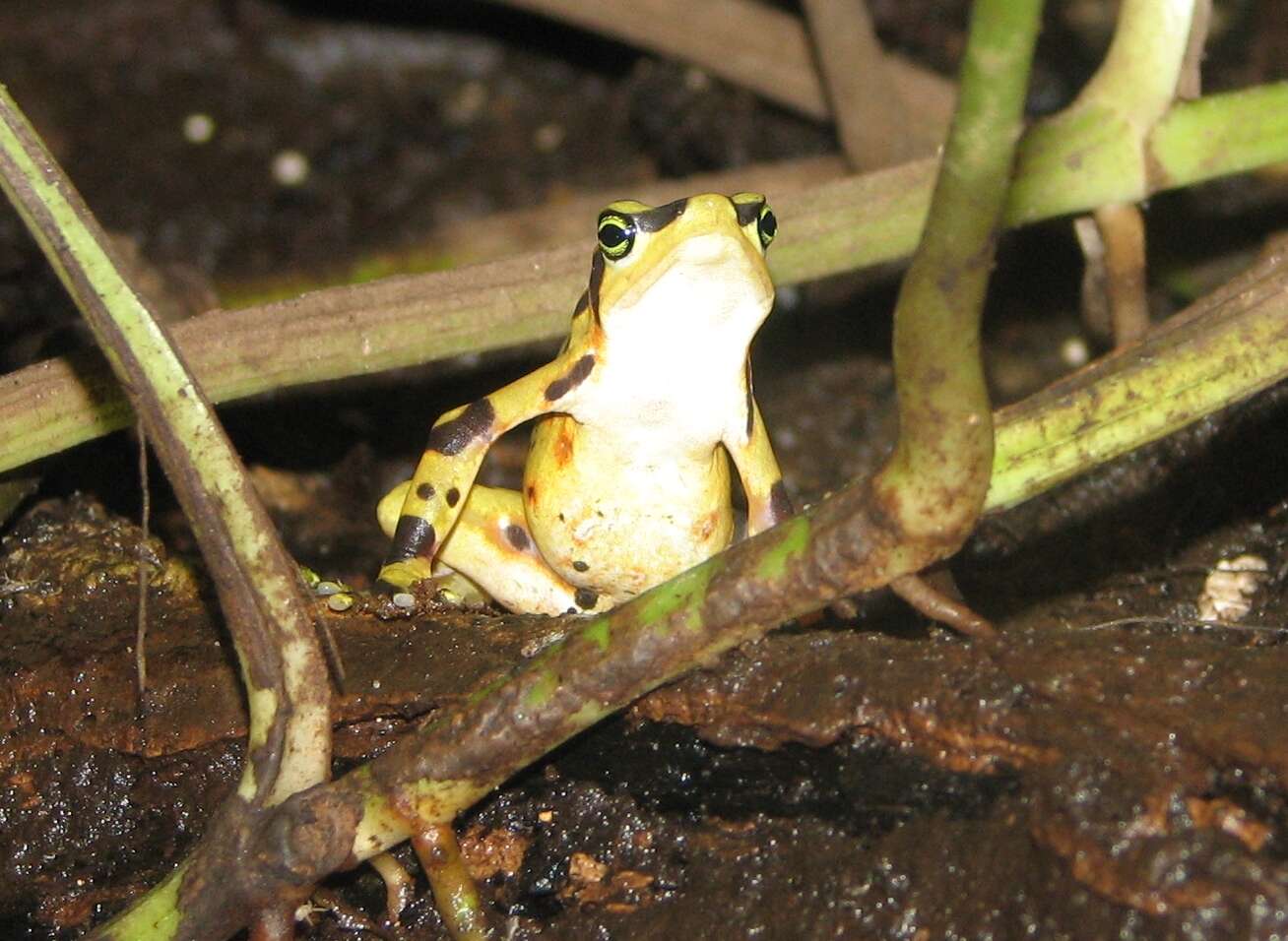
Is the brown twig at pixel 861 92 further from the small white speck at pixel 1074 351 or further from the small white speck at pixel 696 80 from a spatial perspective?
the small white speck at pixel 1074 351

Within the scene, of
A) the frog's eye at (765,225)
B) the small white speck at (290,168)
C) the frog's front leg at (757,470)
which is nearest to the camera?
the frog's eye at (765,225)

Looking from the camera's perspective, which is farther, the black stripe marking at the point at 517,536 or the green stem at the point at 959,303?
the black stripe marking at the point at 517,536

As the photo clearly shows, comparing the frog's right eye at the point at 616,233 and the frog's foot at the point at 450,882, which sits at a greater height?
the frog's right eye at the point at 616,233

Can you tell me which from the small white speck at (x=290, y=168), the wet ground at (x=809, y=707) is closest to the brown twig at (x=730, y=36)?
the wet ground at (x=809, y=707)

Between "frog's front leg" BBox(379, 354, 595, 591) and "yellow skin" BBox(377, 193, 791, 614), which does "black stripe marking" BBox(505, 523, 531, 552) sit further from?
"frog's front leg" BBox(379, 354, 595, 591)

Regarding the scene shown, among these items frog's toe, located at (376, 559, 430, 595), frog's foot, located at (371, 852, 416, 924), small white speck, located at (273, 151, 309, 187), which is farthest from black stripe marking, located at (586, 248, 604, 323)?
small white speck, located at (273, 151, 309, 187)

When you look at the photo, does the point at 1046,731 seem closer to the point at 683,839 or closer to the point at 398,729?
the point at 683,839

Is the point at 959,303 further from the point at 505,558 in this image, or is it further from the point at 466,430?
the point at 505,558

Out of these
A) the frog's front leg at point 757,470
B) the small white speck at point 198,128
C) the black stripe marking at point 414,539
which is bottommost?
the frog's front leg at point 757,470

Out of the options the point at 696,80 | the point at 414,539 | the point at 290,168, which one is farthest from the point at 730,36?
the point at 414,539
